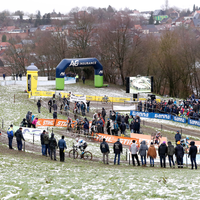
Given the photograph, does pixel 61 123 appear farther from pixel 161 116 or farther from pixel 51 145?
pixel 161 116

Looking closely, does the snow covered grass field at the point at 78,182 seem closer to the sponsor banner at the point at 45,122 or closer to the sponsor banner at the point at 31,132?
the sponsor banner at the point at 31,132

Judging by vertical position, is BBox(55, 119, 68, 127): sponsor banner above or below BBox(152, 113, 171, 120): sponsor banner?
above

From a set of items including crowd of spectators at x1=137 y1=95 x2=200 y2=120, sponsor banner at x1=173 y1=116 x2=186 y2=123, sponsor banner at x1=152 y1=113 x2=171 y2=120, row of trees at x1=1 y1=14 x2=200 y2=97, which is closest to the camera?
sponsor banner at x1=173 y1=116 x2=186 y2=123

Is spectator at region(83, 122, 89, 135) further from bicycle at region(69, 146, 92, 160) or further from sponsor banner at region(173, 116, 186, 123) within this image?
sponsor banner at region(173, 116, 186, 123)

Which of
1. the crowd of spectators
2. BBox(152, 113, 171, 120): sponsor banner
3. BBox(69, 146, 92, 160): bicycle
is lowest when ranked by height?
BBox(69, 146, 92, 160): bicycle

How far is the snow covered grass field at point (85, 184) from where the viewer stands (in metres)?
9.35

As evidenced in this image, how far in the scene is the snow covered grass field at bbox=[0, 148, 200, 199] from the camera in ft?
30.7

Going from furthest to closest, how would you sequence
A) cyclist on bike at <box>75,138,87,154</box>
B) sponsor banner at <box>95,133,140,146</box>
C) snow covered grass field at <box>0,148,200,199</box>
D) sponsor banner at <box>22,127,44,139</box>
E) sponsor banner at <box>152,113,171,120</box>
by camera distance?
sponsor banner at <box>152,113,171,120</box> < sponsor banner at <box>95,133,140,146</box> < sponsor banner at <box>22,127,44,139</box> < cyclist on bike at <box>75,138,87,154</box> < snow covered grass field at <box>0,148,200,199</box>

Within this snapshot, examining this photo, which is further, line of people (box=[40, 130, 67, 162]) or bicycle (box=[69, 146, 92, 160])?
bicycle (box=[69, 146, 92, 160])

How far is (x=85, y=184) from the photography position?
1058 centimetres

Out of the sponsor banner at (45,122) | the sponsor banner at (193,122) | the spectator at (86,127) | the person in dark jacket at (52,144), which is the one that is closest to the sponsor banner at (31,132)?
the sponsor banner at (45,122)

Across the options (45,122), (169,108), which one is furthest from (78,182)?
(169,108)

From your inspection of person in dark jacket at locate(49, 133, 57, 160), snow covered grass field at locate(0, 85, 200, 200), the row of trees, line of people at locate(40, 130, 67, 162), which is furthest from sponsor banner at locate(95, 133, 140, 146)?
the row of trees

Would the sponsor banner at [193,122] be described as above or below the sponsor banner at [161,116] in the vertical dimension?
below
